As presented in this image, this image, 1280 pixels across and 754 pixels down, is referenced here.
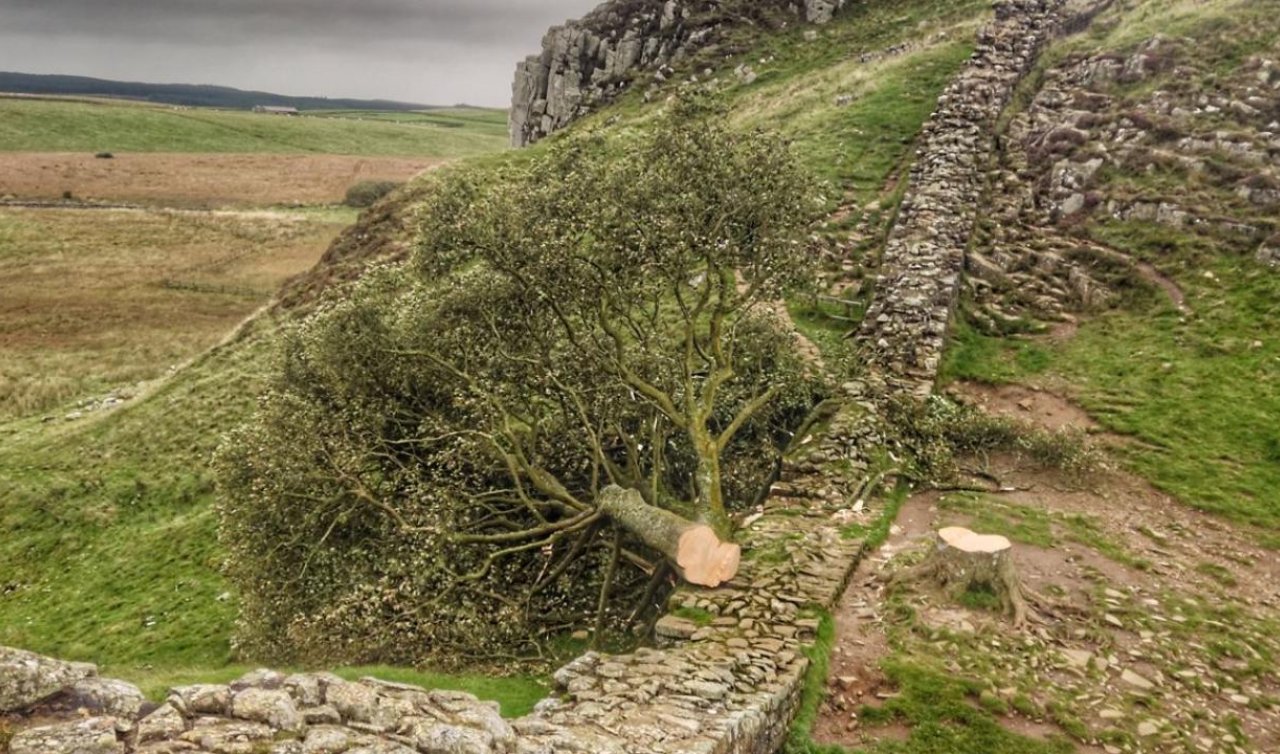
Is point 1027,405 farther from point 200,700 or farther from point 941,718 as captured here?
point 200,700

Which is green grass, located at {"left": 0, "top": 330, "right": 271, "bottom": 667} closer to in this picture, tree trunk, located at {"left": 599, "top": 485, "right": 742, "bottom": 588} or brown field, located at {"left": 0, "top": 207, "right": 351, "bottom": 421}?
brown field, located at {"left": 0, "top": 207, "right": 351, "bottom": 421}

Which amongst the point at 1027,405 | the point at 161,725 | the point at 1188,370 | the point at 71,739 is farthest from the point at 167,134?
the point at 71,739

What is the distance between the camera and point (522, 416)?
22438 mm

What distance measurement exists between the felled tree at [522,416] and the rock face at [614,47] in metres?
52.9

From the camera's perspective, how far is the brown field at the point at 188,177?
109750mm

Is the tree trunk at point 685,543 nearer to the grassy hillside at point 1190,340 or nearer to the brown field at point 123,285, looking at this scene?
the grassy hillside at point 1190,340

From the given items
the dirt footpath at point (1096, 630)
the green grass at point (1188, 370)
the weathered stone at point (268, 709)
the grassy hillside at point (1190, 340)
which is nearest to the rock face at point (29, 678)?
the weathered stone at point (268, 709)

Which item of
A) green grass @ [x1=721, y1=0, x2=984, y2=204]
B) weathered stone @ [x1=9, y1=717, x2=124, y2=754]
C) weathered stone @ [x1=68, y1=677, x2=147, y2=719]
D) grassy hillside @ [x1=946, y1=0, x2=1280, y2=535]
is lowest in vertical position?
weathered stone @ [x1=68, y1=677, x2=147, y2=719]

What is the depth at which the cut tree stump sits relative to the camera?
16.1 metres

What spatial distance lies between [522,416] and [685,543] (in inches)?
291

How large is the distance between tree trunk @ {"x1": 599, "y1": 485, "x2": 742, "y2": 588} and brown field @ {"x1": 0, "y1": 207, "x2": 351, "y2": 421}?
45303 mm

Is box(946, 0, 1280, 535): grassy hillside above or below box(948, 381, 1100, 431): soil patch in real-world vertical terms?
above

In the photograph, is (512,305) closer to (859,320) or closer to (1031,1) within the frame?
(859,320)

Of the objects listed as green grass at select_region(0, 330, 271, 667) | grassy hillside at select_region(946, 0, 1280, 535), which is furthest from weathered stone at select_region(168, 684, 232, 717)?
grassy hillside at select_region(946, 0, 1280, 535)
